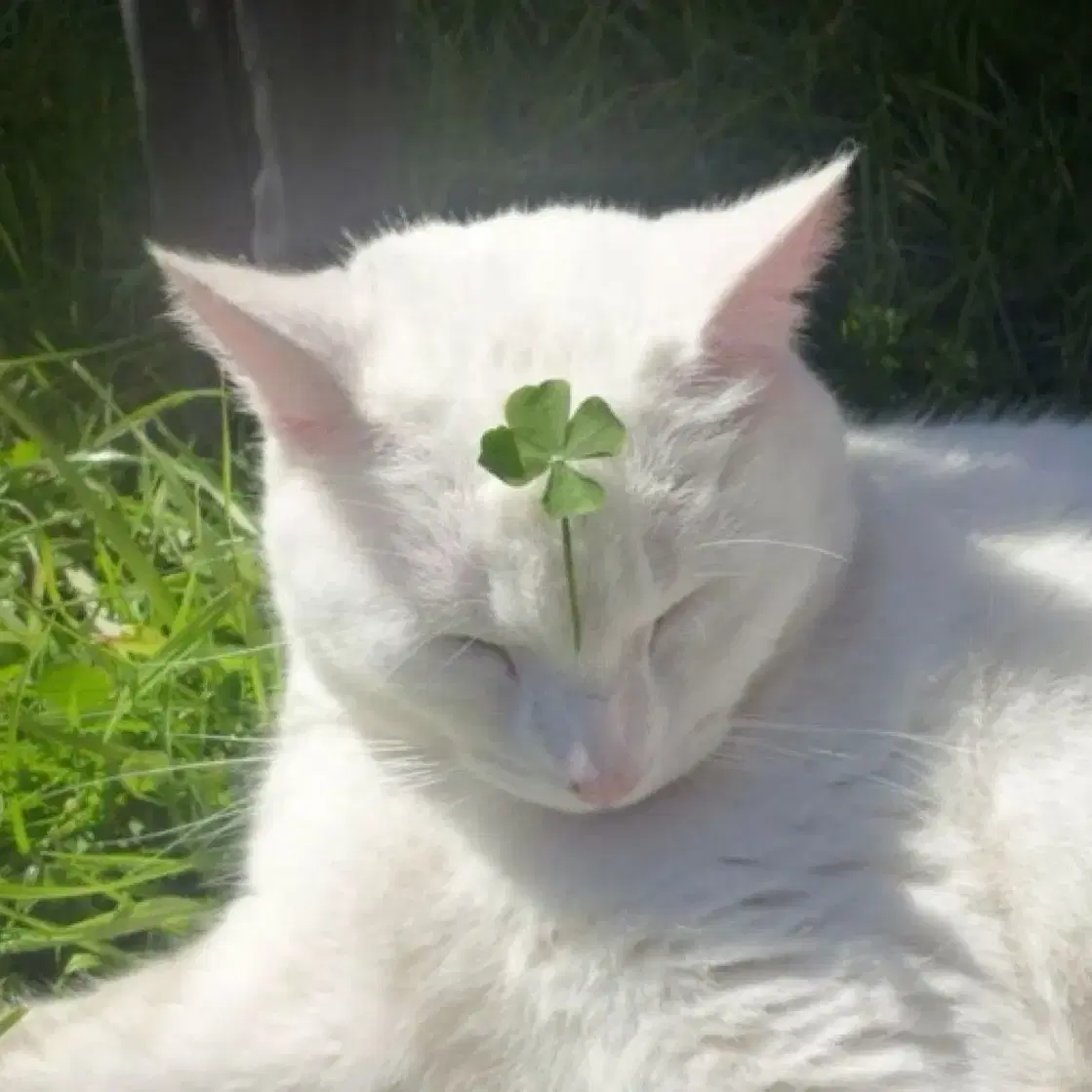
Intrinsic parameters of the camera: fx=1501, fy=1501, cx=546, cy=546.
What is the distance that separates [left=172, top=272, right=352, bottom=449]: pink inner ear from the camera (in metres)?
0.84

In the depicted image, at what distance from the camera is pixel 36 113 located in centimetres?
208

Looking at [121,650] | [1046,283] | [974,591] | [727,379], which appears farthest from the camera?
[1046,283]

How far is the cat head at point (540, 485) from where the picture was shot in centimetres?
85

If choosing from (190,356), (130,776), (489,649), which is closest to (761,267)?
(489,649)

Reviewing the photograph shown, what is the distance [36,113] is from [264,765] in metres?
1.26

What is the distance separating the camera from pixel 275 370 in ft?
2.83

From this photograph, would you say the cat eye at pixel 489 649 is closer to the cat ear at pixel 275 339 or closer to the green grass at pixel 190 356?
the cat ear at pixel 275 339

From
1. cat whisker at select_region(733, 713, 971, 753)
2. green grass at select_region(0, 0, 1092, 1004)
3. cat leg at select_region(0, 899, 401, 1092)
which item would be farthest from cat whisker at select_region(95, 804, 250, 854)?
cat whisker at select_region(733, 713, 971, 753)

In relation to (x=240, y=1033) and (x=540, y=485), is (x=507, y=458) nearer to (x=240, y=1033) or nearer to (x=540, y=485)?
(x=540, y=485)

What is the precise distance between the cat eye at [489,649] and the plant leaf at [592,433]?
0.14 meters

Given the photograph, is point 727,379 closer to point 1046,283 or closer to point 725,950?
point 725,950

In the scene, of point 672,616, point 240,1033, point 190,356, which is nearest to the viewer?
point 672,616

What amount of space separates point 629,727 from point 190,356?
3.52ft

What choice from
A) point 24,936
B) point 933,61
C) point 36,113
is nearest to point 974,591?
point 24,936
